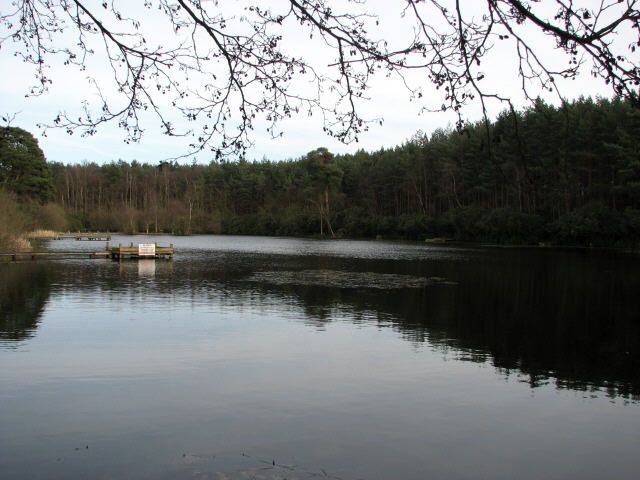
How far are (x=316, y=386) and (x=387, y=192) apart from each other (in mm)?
91904

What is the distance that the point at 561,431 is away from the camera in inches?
389

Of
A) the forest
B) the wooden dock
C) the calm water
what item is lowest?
the calm water

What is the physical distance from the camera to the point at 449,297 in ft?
86.8

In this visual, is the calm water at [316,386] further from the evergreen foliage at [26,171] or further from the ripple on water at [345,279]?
the evergreen foliage at [26,171]

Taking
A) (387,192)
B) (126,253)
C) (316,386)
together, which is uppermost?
(387,192)

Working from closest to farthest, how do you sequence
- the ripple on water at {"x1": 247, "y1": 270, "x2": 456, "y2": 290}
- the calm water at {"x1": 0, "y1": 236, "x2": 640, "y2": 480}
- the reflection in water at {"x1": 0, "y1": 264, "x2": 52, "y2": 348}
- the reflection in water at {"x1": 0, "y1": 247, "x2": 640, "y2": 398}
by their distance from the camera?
the calm water at {"x1": 0, "y1": 236, "x2": 640, "y2": 480} → the reflection in water at {"x1": 0, "y1": 247, "x2": 640, "y2": 398} → the reflection in water at {"x1": 0, "y1": 264, "x2": 52, "y2": 348} → the ripple on water at {"x1": 247, "y1": 270, "x2": 456, "y2": 290}

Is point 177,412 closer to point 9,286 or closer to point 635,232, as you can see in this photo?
point 9,286

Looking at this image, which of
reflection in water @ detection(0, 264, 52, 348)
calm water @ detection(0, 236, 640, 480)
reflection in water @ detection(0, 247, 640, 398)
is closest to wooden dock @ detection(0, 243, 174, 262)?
reflection in water @ detection(0, 247, 640, 398)

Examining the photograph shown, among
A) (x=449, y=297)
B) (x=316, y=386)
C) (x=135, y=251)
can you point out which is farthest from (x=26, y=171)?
(x=316, y=386)

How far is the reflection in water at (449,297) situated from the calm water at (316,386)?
13 cm

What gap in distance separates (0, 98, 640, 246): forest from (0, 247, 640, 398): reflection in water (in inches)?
173

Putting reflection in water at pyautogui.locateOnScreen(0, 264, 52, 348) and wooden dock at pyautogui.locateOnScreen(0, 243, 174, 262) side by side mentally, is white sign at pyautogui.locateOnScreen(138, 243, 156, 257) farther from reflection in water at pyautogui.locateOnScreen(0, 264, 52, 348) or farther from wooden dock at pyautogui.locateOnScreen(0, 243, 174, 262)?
reflection in water at pyautogui.locateOnScreen(0, 264, 52, 348)

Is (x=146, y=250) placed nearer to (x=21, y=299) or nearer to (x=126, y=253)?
(x=126, y=253)

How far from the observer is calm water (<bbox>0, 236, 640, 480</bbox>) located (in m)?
8.53
